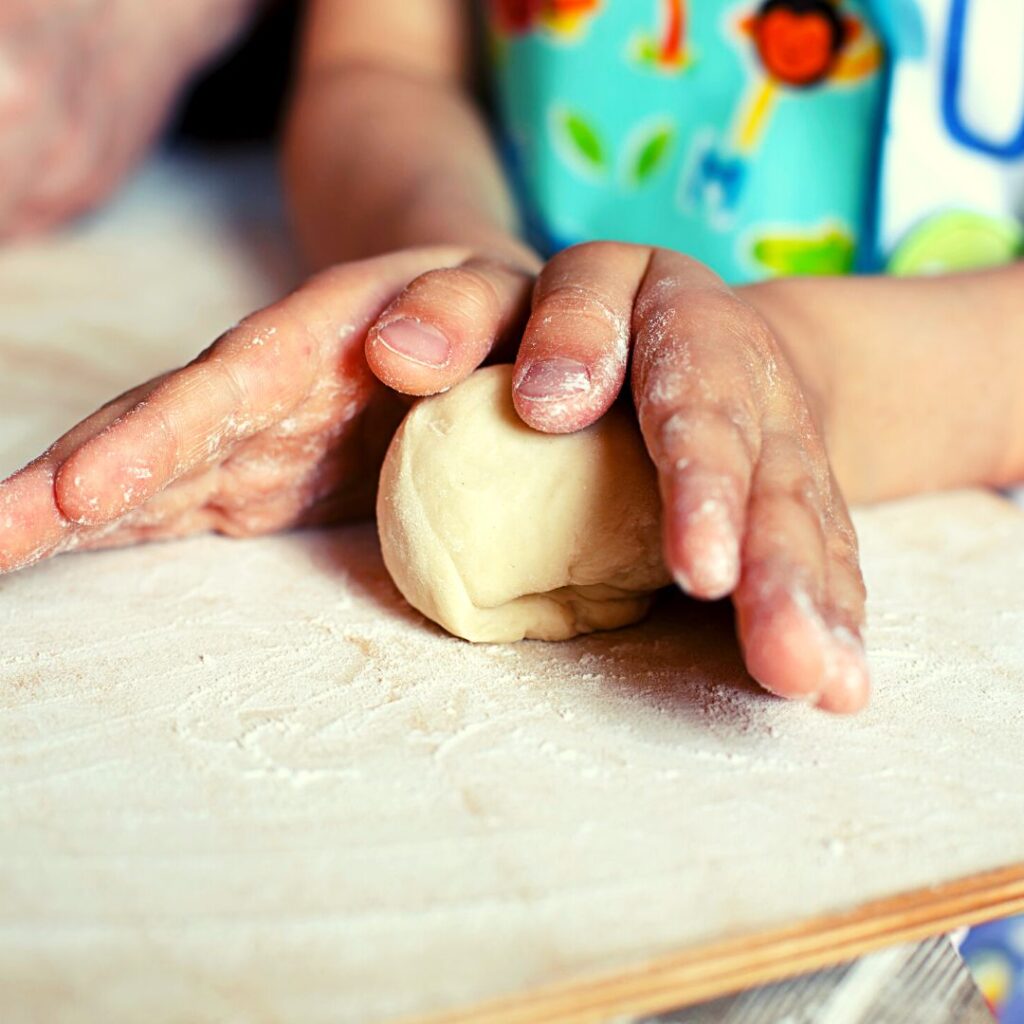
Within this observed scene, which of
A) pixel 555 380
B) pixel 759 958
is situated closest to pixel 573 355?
pixel 555 380

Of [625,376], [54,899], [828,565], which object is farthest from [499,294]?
[54,899]

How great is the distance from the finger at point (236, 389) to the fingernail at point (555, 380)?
137 millimetres

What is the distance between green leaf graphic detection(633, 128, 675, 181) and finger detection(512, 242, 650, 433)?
19.0 inches

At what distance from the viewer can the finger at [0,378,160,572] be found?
0.58 meters

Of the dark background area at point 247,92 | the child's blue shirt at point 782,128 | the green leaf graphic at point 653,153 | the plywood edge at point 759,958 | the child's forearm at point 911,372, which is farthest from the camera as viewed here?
the dark background area at point 247,92

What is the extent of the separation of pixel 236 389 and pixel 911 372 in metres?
0.44

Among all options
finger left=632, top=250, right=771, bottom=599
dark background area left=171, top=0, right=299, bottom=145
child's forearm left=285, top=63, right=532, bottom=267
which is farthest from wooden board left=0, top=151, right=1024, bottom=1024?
dark background area left=171, top=0, right=299, bottom=145

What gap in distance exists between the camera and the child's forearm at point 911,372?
75 cm

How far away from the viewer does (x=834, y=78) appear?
960 millimetres

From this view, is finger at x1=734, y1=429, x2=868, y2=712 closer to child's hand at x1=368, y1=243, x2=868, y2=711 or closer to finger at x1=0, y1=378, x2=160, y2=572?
child's hand at x1=368, y1=243, x2=868, y2=711

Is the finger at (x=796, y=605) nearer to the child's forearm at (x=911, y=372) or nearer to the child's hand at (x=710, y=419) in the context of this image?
the child's hand at (x=710, y=419)

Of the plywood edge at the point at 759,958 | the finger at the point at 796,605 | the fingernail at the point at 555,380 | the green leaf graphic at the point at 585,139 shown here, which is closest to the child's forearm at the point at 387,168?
the green leaf graphic at the point at 585,139

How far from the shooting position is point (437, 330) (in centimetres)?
59

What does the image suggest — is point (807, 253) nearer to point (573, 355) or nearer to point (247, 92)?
point (573, 355)
